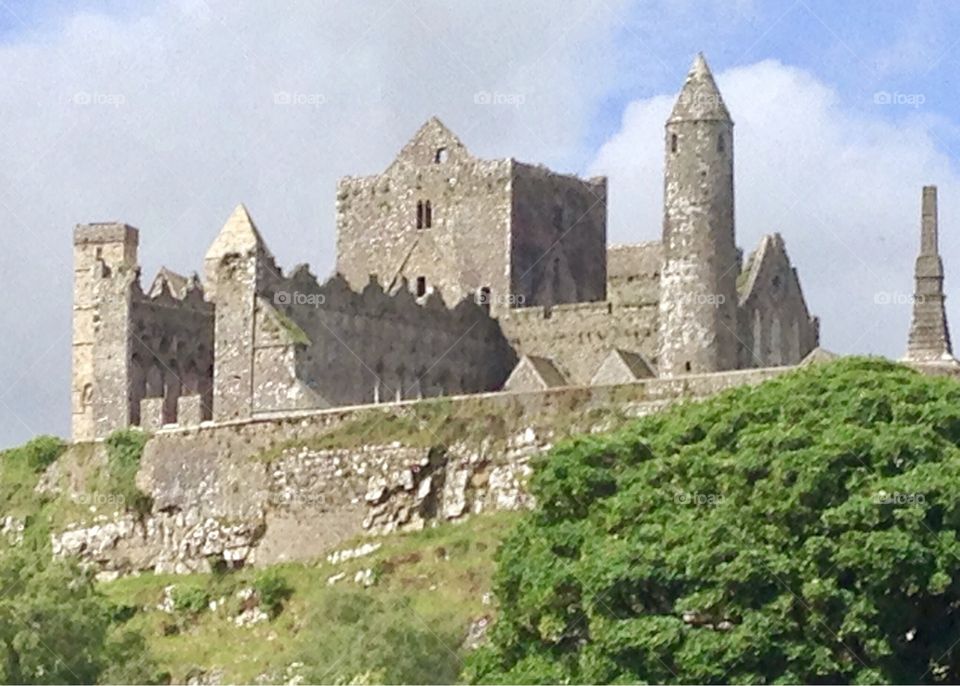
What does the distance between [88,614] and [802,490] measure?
46.9ft

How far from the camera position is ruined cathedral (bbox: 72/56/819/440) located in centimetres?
7969

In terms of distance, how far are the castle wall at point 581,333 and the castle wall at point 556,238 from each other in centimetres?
233

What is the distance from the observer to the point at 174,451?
253 feet

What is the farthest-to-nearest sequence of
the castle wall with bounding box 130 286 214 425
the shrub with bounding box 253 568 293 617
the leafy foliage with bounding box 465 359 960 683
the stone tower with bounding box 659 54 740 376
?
1. the castle wall with bounding box 130 286 214 425
2. the stone tower with bounding box 659 54 740 376
3. the shrub with bounding box 253 568 293 617
4. the leafy foliage with bounding box 465 359 960 683

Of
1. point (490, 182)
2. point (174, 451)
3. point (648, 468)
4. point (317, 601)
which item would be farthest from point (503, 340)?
point (648, 468)

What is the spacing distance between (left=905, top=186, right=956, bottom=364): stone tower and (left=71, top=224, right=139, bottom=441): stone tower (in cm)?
2216

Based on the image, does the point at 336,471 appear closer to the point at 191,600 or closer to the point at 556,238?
the point at 191,600

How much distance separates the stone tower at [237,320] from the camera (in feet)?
269

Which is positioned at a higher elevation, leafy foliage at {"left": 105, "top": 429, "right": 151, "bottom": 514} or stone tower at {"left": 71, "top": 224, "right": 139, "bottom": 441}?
stone tower at {"left": 71, "top": 224, "right": 139, "bottom": 441}

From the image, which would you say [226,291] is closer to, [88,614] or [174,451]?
[174,451]

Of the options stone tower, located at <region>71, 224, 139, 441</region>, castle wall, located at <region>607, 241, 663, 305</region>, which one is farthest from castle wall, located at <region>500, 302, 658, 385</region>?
stone tower, located at <region>71, 224, 139, 441</region>

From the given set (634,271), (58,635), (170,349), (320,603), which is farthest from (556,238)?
(58,635)

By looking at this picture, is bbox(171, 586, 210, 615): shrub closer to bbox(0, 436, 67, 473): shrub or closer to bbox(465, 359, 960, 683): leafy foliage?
bbox(0, 436, 67, 473): shrub

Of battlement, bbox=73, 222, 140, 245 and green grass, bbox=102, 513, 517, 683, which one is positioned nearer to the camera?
green grass, bbox=102, 513, 517, 683
